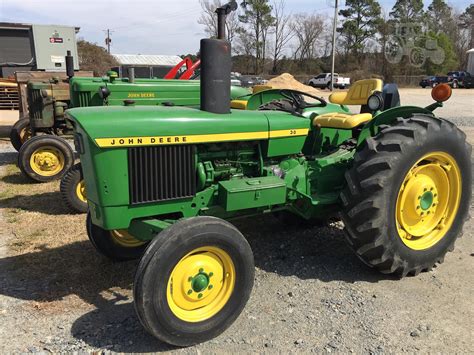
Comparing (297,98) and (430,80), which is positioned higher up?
(297,98)

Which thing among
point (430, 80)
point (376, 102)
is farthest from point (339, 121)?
point (430, 80)

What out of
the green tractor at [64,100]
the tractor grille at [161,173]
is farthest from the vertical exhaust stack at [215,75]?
the green tractor at [64,100]

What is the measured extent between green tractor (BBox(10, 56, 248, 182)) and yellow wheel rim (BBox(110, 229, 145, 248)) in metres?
3.50

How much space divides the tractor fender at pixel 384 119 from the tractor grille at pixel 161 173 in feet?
5.14

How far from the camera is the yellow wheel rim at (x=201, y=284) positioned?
281 cm

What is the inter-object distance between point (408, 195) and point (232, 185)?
58.5 inches

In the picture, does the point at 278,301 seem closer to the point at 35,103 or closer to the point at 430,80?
the point at 35,103

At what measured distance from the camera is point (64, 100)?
8383 mm

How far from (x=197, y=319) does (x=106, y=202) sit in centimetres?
94

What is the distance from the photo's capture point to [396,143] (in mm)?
3449

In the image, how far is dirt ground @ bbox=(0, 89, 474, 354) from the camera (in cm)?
288

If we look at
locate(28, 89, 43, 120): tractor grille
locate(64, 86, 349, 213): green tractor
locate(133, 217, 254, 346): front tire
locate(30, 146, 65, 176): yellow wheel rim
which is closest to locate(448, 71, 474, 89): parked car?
locate(28, 89, 43, 120): tractor grille

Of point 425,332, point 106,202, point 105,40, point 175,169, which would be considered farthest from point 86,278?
point 105,40

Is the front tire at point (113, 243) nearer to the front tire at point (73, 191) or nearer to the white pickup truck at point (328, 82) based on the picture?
the front tire at point (73, 191)
